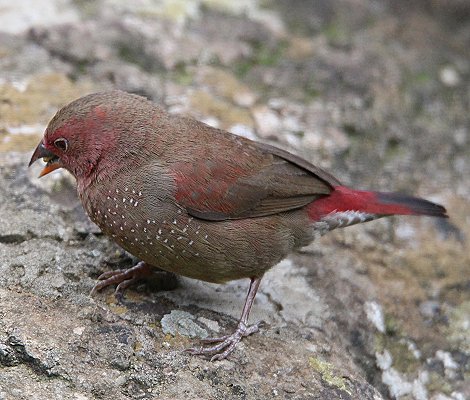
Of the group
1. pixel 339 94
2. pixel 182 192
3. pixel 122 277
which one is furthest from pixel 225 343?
pixel 339 94

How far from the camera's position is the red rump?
3809mm

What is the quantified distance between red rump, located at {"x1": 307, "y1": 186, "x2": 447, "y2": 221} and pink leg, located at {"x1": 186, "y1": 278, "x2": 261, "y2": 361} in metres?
0.52

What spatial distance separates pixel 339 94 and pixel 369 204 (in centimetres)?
148

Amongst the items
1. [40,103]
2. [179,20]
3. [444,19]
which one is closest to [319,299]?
[40,103]

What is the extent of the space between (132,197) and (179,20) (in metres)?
2.38

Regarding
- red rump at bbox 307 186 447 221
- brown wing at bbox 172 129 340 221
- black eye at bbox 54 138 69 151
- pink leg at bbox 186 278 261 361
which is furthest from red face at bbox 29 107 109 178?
red rump at bbox 307 186 447 221

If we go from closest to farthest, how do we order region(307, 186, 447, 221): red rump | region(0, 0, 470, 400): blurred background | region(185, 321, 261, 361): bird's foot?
region(185, 321, 261, 361): bird's foot → region(307, 186, 447, 221): red rump → region(0, 0, 470, 400): blurred background

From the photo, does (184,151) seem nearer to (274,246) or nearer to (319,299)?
(274,246)

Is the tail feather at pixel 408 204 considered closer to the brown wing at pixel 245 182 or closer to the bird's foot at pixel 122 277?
the brown wing at pixel 245 182

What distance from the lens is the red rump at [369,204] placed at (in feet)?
12.5

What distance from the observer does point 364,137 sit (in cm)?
497

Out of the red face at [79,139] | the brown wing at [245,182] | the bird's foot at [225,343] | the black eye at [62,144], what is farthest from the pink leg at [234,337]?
the black eye at [62,144]

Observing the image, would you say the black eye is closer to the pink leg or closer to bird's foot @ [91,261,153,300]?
bird's foot @ [91,261,153,300]

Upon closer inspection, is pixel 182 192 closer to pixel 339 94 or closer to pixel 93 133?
pixel 93 133
